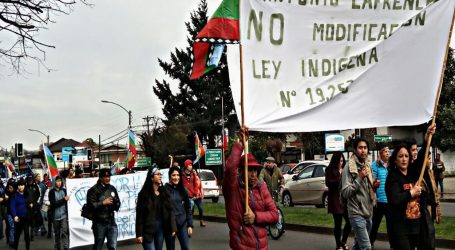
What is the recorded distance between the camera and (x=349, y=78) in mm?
6406

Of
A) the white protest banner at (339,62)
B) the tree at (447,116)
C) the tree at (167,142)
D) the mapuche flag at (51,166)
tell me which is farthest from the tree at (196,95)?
the white protest banner at (339,62)

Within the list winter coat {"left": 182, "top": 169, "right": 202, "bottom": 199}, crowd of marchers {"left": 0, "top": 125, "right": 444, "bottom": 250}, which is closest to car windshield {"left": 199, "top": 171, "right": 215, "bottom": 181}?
winter coat {"left": 182, "top": 169, "right": 202, "bottom": 199}

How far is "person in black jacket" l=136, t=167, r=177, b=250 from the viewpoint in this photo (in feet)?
27.2

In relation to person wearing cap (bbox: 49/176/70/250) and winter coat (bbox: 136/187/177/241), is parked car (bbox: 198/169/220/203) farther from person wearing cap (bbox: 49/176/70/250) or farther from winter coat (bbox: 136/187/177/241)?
winter coat (bbox: 136/187/177/241)

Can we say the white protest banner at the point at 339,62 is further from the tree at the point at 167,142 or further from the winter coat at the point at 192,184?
the tree at the point at 167,142

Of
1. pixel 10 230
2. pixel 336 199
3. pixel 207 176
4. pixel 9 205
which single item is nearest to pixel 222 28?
pixel 336 199

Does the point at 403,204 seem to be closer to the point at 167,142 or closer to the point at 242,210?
the point at 242,210

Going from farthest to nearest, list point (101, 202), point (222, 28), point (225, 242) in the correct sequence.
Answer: point (225, 242)
point (101, 202)
point (222, 28)

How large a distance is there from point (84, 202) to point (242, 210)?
8.35 meters

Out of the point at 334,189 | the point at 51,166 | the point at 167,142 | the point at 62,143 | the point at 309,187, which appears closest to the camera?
the point at 334,189

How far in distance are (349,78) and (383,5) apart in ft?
2.71


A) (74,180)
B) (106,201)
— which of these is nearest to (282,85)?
(106,201)

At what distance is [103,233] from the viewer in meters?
9.68

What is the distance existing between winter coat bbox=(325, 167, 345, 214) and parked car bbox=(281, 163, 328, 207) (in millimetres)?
9336
